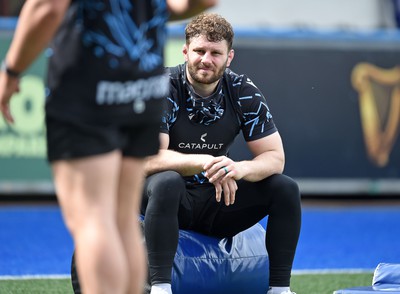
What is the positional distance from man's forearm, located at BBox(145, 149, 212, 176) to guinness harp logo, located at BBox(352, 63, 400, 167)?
5805mm

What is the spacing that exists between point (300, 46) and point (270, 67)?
417mm

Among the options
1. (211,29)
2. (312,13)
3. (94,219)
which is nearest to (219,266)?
(211,29)

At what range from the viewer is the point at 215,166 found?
14.5 feet

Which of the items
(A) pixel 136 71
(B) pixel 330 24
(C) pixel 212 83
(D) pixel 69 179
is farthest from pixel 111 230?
(B) pixel 330 24

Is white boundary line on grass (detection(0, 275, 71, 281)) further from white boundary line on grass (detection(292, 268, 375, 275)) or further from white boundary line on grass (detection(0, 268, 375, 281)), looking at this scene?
white boundary line on grass (detection(292, 268, 375, 275))

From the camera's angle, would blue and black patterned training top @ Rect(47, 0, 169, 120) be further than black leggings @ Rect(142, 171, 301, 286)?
No

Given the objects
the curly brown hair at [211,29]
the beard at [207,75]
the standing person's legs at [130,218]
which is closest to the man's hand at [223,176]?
the beard at [207,75]

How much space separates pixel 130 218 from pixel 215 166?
1.43 meters

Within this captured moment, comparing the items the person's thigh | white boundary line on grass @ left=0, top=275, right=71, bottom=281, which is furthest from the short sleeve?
the person's thigh

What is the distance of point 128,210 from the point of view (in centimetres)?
303

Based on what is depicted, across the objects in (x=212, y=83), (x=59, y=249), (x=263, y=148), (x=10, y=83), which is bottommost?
(x=59, y=249)

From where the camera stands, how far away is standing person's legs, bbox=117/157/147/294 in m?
3.01

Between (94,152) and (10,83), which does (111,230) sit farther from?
(10,83)

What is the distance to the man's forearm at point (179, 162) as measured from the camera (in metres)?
4.50
